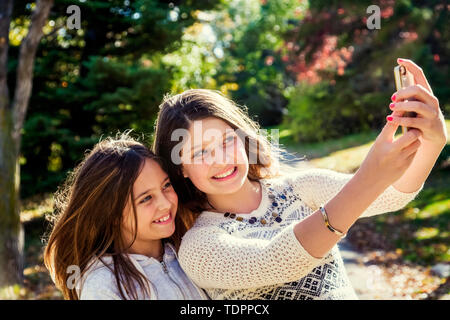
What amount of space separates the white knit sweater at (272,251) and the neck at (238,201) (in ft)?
0.14

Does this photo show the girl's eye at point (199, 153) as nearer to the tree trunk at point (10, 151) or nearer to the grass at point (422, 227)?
the tree trunk at point (10, 151)

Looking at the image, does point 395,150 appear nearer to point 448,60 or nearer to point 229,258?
point 229,258

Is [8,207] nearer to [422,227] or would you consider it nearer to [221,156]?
[221,156]

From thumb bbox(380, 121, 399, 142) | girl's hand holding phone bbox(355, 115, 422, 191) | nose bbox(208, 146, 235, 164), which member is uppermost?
thumb bbox(380, 121, 399, 142)

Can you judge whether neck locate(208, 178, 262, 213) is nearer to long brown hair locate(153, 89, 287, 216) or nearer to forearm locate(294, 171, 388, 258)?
long brown hair locate(153, 89, 287, 216)

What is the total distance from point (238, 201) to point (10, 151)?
3997 millimetres

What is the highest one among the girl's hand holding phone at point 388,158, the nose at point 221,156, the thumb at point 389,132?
the thumb at point 389,132

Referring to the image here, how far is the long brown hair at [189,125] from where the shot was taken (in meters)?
2.03

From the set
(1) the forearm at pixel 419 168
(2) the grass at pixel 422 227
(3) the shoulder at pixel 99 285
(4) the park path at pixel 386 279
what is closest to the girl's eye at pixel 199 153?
(3) the shoulder at pixel 99 285

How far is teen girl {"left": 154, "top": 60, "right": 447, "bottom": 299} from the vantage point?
136 centimetres

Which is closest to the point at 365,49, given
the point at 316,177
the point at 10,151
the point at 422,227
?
the point at 422,227

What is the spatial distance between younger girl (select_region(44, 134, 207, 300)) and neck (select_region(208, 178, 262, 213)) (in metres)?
0.18

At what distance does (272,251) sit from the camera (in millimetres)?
1504

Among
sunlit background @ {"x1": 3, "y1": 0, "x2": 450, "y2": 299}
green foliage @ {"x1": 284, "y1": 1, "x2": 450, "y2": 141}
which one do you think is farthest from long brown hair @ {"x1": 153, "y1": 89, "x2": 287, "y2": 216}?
green foliage @ {"x1": 284, "y1": 1, "x2": 450, "y2": 141}
